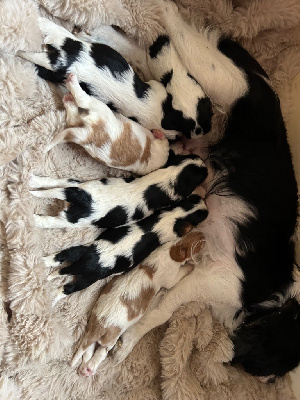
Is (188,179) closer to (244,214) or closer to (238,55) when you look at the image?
(244,214)

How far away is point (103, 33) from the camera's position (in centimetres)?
202

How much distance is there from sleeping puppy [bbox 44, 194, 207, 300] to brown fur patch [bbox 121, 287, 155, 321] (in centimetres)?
12

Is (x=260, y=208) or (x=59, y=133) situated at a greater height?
(x=260, y=208)

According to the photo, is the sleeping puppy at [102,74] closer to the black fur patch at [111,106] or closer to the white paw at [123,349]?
the black fur patch at [111,106]

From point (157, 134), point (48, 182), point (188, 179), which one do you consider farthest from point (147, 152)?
point (48, 182)

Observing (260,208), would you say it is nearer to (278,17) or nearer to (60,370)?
(278,17)

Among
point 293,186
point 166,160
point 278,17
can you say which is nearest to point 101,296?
point 166,160

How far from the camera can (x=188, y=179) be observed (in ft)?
6.73

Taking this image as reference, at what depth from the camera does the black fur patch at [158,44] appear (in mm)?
2047

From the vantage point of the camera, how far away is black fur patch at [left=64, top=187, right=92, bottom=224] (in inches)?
71.3

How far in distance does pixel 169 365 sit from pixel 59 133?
1106 mm

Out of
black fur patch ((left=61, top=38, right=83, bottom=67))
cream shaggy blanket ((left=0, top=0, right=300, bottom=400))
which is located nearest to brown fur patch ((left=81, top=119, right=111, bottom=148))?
cream shaggy blanket ((left=0, top=0, right=300, bottom=400))

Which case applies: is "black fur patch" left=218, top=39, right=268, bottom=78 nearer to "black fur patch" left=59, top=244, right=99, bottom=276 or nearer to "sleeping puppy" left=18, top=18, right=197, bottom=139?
"sleeping puppy" left=18, top=18, right=197, bottom=139

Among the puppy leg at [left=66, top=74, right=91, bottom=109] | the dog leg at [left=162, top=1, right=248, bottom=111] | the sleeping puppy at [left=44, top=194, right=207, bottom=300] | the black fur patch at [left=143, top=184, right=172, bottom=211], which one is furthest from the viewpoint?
the dog leg at [left=162, top=1, right=248, bottom=111]
